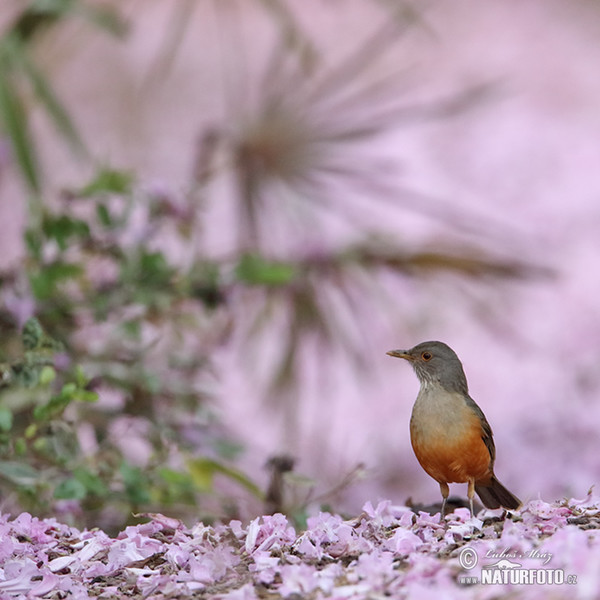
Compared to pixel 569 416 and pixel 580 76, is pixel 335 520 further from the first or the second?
pixel 580 76

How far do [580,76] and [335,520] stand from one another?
16.2ft

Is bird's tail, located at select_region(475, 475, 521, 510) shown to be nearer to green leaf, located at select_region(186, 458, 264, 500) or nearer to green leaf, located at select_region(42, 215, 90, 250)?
green leaf, located at select_region(186, 458, 264, 500)

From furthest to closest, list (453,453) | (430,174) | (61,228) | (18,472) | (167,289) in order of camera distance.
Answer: (430,174), (167,289), (61,228), (18,472), (453,453)

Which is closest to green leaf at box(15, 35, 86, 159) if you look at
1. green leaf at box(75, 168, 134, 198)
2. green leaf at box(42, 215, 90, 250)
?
green leaf at box(75, 168, 134, 198)

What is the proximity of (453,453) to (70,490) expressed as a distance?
2.01ft

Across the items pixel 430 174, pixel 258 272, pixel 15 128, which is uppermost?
pixel 430 174

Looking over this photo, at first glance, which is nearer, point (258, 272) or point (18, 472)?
Answer: point (18, 472)

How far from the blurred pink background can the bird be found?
4.66 feet

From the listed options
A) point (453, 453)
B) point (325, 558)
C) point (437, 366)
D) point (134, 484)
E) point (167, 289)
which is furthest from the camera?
point (167, 289)

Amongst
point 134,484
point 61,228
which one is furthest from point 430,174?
point 134,484

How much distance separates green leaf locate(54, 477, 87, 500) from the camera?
1.47 m

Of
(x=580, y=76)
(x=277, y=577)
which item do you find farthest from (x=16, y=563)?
(x=580, y=76)

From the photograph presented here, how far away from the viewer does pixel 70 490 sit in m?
1.48

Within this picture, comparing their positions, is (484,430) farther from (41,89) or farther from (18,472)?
(41,89)
